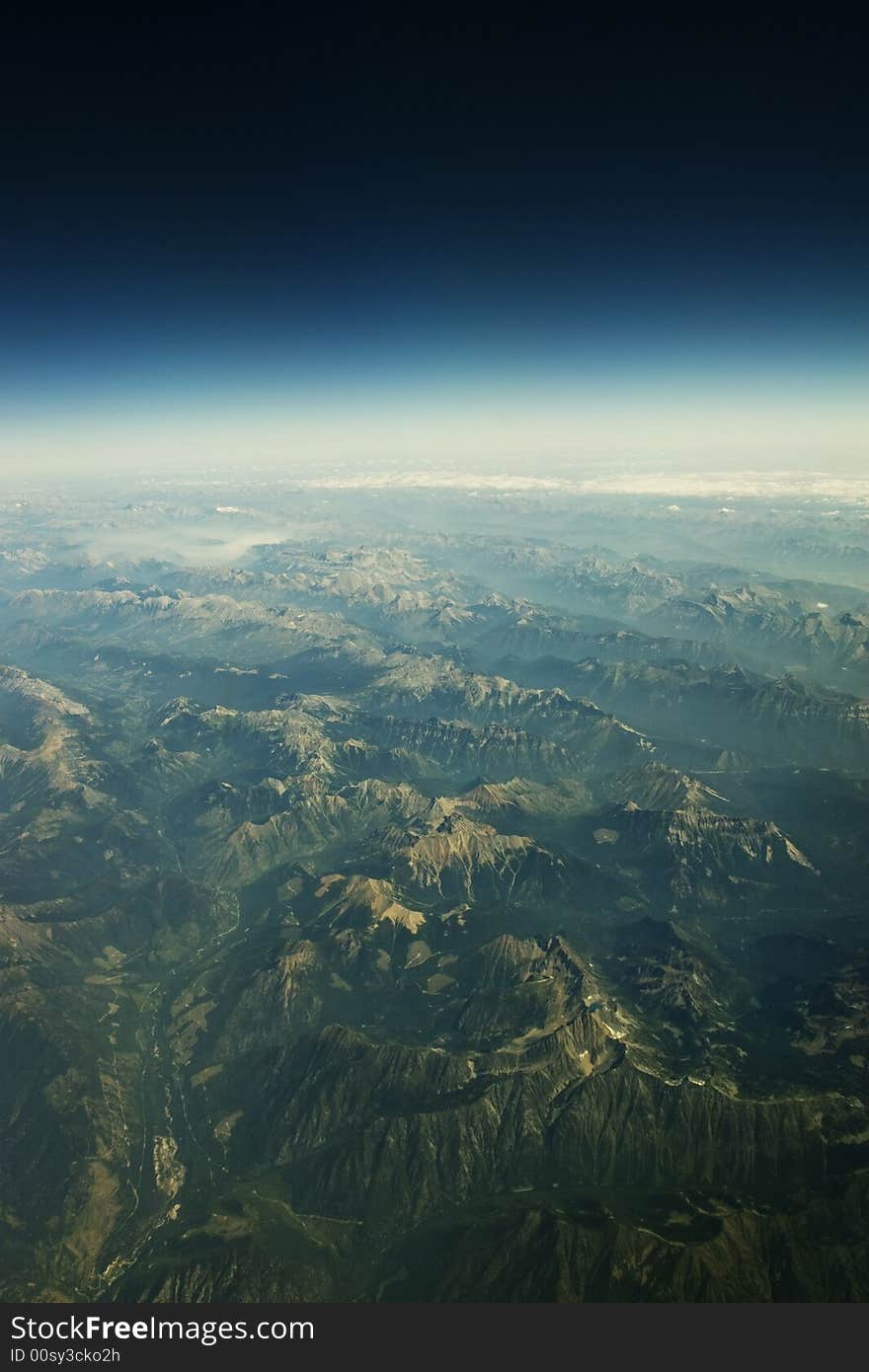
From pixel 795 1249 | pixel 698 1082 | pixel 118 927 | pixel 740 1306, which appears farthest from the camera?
pixel 118 927

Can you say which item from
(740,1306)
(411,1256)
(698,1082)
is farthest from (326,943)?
(740,1306)

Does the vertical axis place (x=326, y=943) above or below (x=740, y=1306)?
below

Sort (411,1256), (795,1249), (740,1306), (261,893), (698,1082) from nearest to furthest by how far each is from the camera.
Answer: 1. (740,1306)
2. (795,1249)
3. (411,1256)
4. (698,1082)
5. (261,893)

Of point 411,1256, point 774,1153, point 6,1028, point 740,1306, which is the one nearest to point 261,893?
point 6,1028

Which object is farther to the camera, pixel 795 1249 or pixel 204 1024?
pixel 204 1024

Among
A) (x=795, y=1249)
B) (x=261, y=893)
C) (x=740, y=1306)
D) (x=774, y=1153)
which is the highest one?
(x=740, y=1306)

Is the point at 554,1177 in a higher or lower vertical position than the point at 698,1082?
lower

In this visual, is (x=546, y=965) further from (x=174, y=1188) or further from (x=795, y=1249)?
(x=174, y=1188)

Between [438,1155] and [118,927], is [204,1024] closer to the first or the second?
[118,927]

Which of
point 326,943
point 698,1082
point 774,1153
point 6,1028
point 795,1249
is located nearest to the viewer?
point 795,1249
